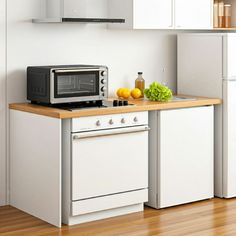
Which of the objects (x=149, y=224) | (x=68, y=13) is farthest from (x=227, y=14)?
(x=149, y=224)

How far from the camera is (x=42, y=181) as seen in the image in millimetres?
4523

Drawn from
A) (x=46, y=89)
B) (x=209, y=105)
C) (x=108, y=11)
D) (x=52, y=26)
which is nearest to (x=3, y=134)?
(x=46, y=89)

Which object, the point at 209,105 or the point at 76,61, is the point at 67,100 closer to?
the point at 76,61

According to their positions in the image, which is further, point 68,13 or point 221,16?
point 221,16

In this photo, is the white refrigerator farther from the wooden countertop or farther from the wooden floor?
the wooden floor

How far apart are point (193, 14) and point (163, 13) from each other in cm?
34

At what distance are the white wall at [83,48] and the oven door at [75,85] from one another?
387 mm

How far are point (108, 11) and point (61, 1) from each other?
62 cm

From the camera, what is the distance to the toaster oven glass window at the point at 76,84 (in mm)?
4578

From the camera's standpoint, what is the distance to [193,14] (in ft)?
17.5

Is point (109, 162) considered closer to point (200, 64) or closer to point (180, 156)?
point (180, 156)

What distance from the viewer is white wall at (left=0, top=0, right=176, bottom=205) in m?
4.77

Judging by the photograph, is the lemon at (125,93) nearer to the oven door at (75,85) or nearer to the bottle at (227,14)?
the oven door at (75,85)

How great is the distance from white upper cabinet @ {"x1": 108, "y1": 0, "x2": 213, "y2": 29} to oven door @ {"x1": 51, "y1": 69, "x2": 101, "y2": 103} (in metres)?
0.60
